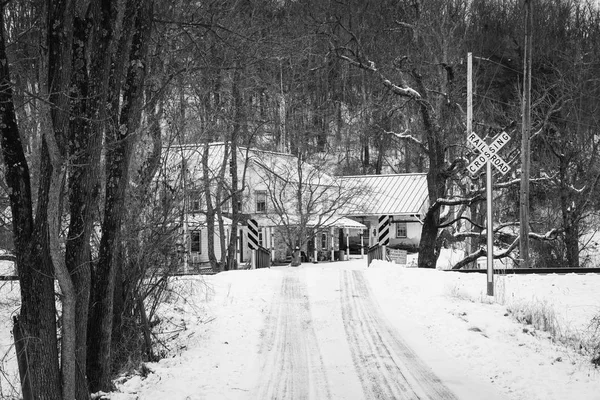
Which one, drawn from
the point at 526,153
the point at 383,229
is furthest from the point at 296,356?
the point at 526,153

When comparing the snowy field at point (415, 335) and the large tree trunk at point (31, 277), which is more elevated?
the large tree trunk at point (31, 277)

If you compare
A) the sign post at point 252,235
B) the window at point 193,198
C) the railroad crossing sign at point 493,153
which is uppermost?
the railroad crossing sign at point 493,153

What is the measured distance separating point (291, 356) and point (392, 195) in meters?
39.3

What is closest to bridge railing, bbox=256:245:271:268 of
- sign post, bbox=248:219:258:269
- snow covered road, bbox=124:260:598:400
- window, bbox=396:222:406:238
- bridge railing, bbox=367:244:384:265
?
sign post, bbox=248:219:258:269

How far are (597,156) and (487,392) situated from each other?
27222mm

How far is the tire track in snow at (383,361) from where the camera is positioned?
8.05m

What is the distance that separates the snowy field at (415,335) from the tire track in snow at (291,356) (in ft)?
0.29

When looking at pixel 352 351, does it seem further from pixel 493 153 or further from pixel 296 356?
pixel 493 153

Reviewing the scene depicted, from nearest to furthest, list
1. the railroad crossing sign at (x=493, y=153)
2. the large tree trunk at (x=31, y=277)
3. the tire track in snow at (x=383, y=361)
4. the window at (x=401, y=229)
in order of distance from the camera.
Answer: the large tree trunk at (x=31, y=277)
the tire track in snow at (x=383, y=361)
the railroad crossing sign at (x=493, y=153)
the window at (x=401, y=229)

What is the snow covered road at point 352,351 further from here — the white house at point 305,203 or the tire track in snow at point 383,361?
the white house at point 305,203

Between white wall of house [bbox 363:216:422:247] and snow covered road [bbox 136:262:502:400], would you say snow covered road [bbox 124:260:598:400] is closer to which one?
snow covered road [bbox 136:262:502:400]

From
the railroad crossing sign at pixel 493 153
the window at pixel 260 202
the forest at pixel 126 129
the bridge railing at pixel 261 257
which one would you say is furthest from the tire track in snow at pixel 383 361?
the window at pixel 260 202

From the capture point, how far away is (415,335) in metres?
11.1

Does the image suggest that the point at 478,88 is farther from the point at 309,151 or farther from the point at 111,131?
the point at 111,131
